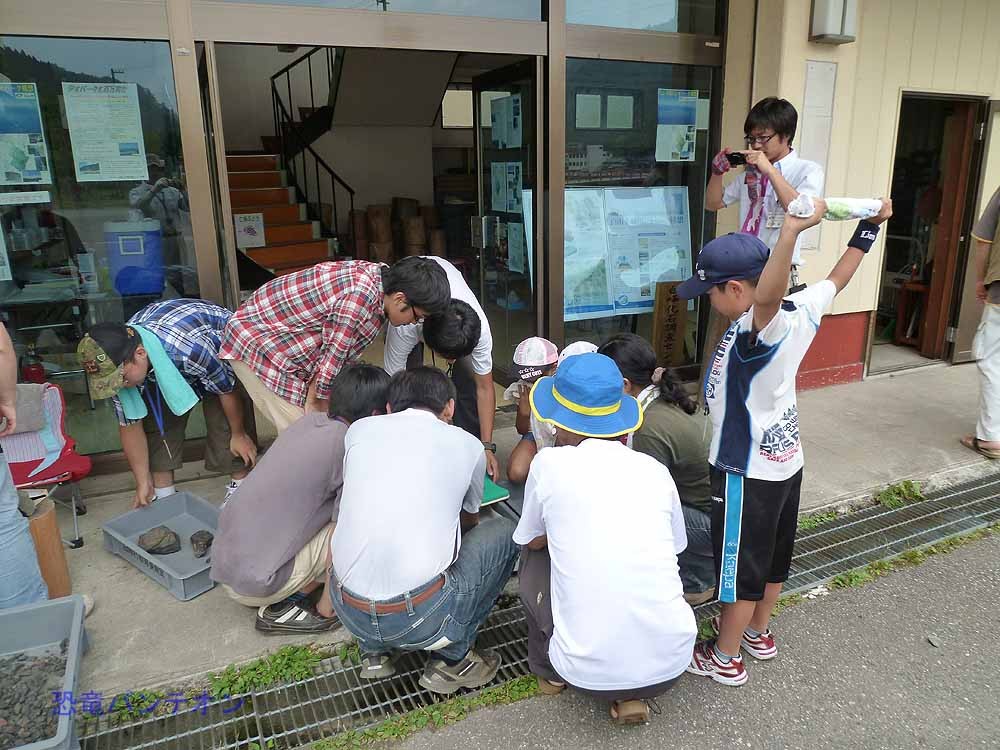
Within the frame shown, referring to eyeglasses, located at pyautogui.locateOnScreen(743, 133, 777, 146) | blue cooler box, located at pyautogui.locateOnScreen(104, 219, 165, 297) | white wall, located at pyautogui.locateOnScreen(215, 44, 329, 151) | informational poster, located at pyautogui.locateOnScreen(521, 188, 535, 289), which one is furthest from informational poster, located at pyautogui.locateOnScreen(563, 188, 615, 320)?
white wall, located at pyautogui.locateOnScreen(215, 44, 329, 151)

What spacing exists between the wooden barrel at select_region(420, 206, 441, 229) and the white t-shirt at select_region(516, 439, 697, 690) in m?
8.26

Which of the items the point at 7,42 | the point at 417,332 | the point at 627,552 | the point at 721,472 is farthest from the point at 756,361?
the point at 7,42

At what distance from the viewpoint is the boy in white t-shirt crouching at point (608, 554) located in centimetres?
204

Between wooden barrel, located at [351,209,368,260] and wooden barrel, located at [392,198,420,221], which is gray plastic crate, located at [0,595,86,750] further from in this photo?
wooden barrel, located at [392,198,420,221]

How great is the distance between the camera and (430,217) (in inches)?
397

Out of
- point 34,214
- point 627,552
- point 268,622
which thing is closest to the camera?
point 627,552

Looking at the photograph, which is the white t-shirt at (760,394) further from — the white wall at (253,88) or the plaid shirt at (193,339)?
the white wall at (253,88)

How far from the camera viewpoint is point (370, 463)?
7.42 feet

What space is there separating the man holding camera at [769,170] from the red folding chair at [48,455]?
137 inches

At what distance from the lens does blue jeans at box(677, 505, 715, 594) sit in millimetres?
2750

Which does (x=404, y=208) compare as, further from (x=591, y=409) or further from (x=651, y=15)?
(x=591, y=409)

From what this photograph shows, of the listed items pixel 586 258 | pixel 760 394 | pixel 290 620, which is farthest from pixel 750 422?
pixel 586 258

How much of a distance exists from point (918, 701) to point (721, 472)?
1.03 metres

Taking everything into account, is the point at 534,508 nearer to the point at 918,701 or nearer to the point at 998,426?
the point at 918,701
